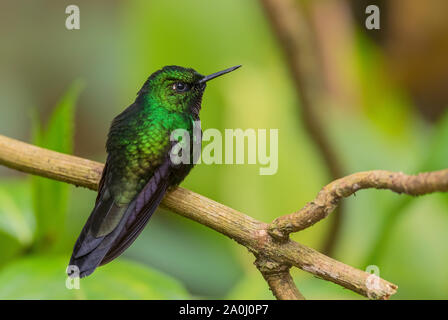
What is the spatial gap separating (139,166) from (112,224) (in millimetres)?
90

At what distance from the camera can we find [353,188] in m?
0.49

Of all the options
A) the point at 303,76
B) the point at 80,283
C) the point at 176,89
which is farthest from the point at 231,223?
the point at 303,76

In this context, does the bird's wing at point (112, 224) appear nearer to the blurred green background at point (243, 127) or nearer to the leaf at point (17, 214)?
the blurred green background at point (243, 127)

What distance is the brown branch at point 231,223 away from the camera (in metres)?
0.52

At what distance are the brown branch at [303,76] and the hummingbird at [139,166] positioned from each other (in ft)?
1.05

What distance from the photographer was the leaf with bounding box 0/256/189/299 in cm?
84

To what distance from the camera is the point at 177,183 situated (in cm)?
67

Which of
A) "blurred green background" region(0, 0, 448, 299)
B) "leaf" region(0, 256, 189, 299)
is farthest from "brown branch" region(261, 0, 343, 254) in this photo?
"leaf" region(0, 256, 189, 299)

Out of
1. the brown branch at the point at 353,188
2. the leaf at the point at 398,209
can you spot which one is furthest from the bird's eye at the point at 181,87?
the leaf at the point at 398,209

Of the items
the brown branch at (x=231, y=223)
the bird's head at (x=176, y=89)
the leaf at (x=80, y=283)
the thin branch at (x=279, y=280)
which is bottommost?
the leaf at (x=80, y=283)

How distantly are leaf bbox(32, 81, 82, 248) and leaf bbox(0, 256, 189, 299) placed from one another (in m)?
0.05

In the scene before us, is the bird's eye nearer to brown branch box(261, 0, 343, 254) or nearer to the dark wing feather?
the dark wing feather
